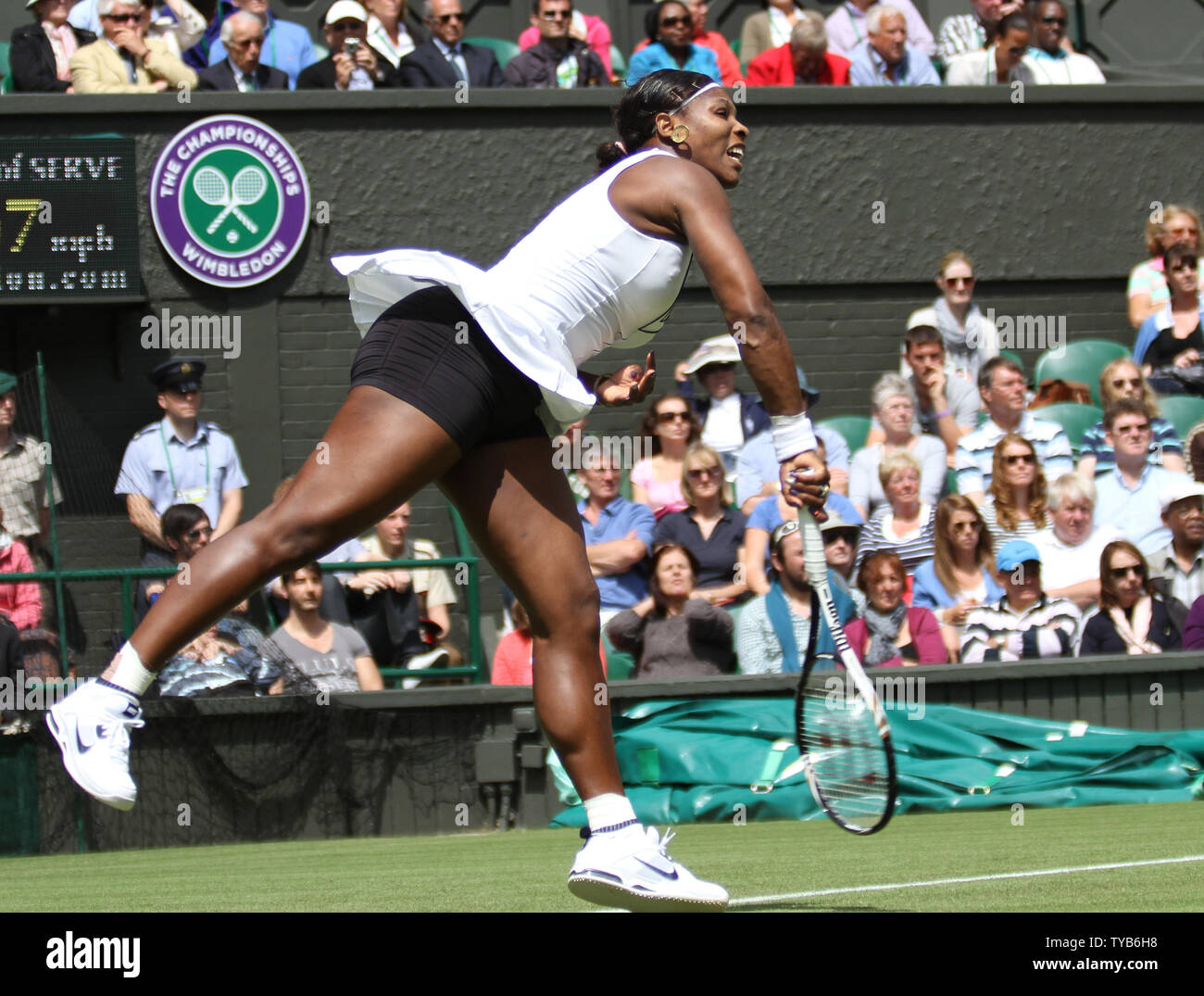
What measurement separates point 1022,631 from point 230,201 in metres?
5.65

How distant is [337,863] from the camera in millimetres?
6461

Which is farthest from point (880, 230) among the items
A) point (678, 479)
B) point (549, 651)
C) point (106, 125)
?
point (549, 651)

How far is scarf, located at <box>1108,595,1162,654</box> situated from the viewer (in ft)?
28.7

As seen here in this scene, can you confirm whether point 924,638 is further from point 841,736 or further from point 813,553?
point 813,553

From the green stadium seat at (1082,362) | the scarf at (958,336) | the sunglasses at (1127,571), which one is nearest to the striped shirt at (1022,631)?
the sunglasses at (1127,571)

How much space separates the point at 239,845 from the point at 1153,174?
818 centimetres

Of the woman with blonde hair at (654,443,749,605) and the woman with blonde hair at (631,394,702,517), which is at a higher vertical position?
the woman with blonde hair at (631,394,702,517)

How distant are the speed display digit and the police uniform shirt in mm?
1518

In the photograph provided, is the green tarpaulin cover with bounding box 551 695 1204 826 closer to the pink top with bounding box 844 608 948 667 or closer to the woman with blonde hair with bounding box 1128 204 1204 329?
the pink top with bounding box 844 608 948 667

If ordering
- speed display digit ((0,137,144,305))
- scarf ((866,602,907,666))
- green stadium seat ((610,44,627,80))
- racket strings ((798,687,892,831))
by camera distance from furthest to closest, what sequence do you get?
green stadium seat ((610,44,627,80))
speed display digit ((0,137,144,305))
scarf ((866,602,907,666))
racket strings ((798,687,892,831))

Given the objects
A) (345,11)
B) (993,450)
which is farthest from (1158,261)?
(345,11)

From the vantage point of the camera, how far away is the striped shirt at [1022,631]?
28.5ft

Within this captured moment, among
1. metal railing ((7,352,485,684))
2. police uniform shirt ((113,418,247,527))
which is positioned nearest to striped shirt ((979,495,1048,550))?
metal railing ((7,352,485,684))

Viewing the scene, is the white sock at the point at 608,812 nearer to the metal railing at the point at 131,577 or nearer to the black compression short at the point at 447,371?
the black compression short at the point at 447,371
